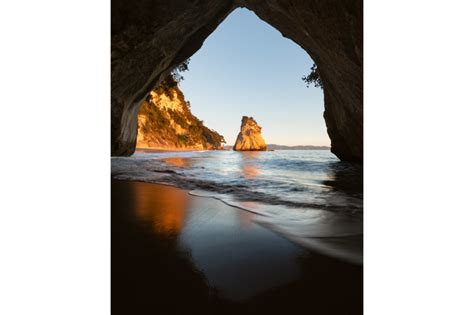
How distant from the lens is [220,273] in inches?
50.3

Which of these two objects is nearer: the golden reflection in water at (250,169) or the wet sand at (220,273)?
the wet sand at (220,273)

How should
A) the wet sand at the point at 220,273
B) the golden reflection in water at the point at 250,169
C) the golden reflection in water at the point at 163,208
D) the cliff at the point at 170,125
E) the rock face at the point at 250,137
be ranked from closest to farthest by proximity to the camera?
the wet sand at the point at 220,273, the golden reflection in water at the point at 163,208, the golden reflection in water at the point at 250,169, the cliff at the point at 170,125, the rock face at the point at 250,137

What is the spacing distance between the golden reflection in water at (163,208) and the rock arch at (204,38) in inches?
145

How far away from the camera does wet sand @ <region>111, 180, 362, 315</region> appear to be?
3.40 ft

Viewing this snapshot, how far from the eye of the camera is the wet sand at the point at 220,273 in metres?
1.04

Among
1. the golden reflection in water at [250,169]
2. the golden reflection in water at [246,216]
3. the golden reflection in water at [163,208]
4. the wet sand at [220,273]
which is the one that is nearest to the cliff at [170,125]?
the golden reflection in water at [250,169]

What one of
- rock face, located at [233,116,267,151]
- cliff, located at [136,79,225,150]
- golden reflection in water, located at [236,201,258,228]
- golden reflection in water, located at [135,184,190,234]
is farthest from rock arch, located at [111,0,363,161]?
rock face, located at [233,116,267,151]

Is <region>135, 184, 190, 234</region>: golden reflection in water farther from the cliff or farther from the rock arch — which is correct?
the cliff

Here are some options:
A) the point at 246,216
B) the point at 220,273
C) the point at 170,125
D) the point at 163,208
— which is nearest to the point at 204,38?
the point at 163,208

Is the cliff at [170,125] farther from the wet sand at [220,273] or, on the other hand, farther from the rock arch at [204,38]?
the wet sand at [220,273]

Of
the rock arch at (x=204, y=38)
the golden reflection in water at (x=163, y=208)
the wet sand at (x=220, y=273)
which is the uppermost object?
the rock arch at (x=204, y=38)

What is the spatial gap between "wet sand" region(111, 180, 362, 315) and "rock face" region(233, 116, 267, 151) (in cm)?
6738

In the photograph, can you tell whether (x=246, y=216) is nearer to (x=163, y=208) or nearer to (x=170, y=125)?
(x=163, y=208)

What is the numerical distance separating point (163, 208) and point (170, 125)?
4427cm
